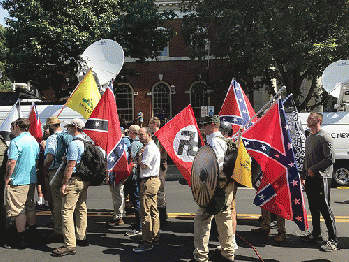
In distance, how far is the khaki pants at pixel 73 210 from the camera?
532 cm

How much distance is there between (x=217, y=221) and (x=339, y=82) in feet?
30.0

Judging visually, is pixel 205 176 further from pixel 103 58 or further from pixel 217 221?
pixel 103 58

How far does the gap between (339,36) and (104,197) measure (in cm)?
1281

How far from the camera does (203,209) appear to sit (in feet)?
15.3

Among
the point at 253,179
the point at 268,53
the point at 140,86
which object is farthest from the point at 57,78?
the point at 253,179

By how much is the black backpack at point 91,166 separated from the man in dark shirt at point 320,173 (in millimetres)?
3086

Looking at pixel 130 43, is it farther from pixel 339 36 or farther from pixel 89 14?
pixel 339 36

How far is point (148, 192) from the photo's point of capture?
17.8 ft

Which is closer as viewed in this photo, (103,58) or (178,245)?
(178,245)

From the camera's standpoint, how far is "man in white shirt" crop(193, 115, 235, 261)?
182 inches

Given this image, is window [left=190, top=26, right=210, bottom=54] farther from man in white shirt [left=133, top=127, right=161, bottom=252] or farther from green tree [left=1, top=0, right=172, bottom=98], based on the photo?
man in white shirt [left=133, top=127, right=161, bottom=252]

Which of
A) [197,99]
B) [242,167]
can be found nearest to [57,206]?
[242,167]

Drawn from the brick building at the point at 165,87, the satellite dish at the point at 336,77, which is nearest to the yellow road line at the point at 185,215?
the satellite dish at the point at 336,77

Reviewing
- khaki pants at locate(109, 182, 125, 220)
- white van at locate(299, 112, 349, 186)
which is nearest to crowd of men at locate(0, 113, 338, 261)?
khaki pants at locate(109, 182, 125, 220)
